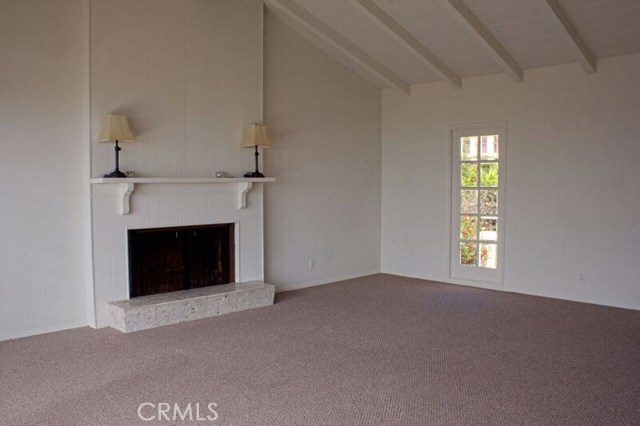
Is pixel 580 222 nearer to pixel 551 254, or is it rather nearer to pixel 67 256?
pixel 551 254

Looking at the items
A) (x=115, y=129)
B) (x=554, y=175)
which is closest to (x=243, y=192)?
(x=115, y=129)

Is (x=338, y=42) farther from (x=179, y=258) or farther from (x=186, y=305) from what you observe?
(x=186, y=305)

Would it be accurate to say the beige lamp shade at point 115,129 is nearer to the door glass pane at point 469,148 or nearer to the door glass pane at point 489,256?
the door glass pane at point 469,148

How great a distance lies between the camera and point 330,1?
513 centimetres

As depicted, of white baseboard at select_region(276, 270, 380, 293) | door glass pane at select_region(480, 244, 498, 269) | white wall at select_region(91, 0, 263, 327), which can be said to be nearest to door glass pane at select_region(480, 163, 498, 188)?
door glass pane at select_region(480, 244, 498, 269)

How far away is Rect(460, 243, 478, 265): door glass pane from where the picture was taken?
635cm

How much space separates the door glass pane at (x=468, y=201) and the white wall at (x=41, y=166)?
4158 millimetres

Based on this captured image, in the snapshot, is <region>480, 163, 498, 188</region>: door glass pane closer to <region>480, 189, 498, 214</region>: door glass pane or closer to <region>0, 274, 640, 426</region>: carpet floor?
<region>480, 189, 498, 214</region>: door glass pane

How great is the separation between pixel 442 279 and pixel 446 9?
320 cm

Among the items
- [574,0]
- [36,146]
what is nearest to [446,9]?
[574,0]

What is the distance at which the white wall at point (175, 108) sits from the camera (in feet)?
14.7

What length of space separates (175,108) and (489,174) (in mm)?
3547

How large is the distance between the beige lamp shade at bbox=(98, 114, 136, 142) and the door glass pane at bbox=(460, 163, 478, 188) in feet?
12.5

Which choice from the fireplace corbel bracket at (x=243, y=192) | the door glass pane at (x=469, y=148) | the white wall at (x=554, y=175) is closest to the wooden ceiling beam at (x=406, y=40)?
the white wall at (x=554, y=175)
